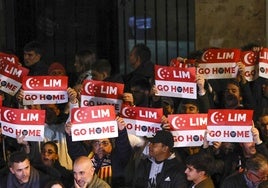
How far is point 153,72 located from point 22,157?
336cm

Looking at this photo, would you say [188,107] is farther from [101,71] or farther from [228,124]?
[101,71]

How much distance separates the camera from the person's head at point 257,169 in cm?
1355

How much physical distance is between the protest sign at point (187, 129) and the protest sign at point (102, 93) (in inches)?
37.6

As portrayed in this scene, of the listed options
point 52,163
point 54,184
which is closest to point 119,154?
point 52,163

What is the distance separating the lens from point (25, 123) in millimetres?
14836

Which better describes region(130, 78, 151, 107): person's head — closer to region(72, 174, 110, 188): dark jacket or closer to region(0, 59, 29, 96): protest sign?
region(0, 59, 29, 96): protest sign

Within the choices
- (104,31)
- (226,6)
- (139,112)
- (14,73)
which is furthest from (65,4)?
(139,112)

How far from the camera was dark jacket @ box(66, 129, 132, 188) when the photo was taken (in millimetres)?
14594

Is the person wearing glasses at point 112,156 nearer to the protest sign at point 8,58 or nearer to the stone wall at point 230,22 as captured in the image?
the protest sign at point 8,58

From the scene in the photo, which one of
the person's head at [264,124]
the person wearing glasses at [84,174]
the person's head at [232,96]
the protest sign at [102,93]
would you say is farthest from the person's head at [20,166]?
the person's head at [232,96]

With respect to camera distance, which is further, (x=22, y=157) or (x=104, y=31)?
(x=104, y=31)

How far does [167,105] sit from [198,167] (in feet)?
6.79

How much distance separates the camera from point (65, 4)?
20172 mm

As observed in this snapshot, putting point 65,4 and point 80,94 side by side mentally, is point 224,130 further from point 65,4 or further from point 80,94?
point 65,4
